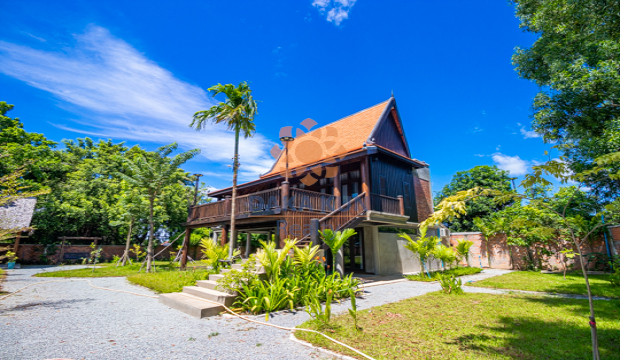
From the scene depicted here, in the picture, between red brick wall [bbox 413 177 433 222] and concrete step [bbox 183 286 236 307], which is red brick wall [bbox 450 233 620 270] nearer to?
red brick wall [bbox 413 177 433 222]

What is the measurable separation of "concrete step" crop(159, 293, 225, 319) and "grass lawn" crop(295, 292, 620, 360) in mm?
2374

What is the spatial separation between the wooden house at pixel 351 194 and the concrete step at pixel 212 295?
10.4 feet

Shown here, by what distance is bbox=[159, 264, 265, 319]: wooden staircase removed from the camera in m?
6.17

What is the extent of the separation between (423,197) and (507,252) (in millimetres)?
5855

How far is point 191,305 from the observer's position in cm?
637

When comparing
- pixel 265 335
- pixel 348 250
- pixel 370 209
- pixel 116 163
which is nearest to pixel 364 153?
pixel 370 209

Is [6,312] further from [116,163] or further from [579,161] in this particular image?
[116,163]

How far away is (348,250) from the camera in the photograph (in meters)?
15.4

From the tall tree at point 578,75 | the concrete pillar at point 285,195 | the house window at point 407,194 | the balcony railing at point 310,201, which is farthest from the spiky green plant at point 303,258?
the house window at point 407,194

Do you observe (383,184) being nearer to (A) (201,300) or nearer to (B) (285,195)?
(B) (285,195)

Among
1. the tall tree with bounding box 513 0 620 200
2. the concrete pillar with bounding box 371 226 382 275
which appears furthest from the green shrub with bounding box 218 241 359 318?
the tall tree with bounding box 513 0 620 200

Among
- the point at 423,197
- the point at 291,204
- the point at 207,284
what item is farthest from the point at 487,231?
the point at 207,284

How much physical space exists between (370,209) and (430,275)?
458 cm

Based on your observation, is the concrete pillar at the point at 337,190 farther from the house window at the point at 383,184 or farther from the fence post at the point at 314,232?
the fence post at the point at 314,232
